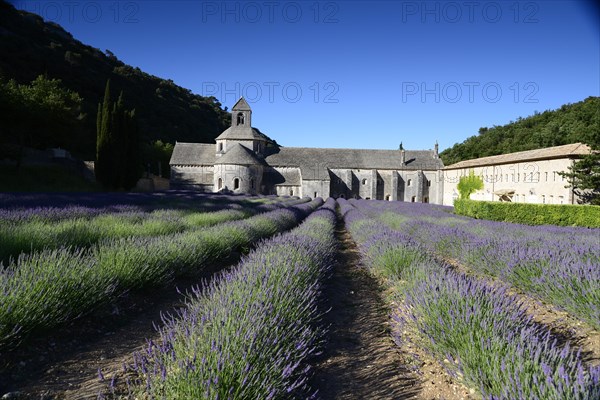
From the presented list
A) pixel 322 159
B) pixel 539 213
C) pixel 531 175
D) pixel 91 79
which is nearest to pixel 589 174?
pixel 531 175

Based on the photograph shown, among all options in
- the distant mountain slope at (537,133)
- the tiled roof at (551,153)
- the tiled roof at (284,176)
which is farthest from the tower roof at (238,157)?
the distant mountain slope at (537,133)

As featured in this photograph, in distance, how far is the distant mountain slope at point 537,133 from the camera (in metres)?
37.0

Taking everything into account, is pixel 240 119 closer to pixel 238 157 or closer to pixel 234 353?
pixel 238 157

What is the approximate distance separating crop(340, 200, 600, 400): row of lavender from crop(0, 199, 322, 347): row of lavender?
2.74 metres

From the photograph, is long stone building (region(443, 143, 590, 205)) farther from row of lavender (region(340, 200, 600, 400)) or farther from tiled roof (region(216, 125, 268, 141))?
row of lavender (region(340, 200, 600, 400))

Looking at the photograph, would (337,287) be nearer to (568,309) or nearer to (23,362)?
(568,309)

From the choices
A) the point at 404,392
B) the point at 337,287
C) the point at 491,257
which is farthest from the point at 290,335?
the point at 491,257

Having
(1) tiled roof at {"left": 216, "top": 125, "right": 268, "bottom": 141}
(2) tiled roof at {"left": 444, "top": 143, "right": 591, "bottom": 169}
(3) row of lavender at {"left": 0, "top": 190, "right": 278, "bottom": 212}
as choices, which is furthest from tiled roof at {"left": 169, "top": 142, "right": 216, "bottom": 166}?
(2) tiled roof at {"left": 444, "top": 143, "right": 591, "bottom": 169}

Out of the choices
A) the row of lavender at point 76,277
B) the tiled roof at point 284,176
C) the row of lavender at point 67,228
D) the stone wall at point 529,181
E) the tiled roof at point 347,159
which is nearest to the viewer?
the row of lavender at point 76,277

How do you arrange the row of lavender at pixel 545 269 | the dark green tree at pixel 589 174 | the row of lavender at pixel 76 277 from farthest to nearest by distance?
the dark green tree at pixel 589 174
the row of lavender at pixel 545 269
the row of lavender at pixel 76 277

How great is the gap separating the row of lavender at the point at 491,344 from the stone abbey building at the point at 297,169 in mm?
Result: 30880

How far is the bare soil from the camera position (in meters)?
2.28

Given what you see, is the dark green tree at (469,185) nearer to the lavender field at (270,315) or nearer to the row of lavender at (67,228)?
the lavender field at (270,315)

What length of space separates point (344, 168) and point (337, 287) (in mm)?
35925
